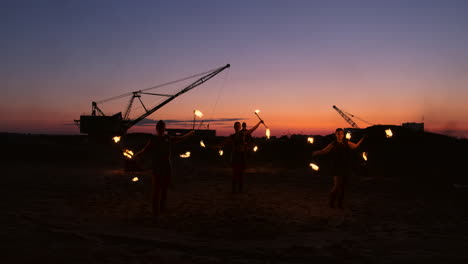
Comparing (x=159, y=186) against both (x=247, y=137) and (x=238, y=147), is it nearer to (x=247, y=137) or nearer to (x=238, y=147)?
(x=238, y=147)

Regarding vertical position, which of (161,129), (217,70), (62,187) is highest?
(217,70)

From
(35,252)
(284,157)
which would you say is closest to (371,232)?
(35,252)

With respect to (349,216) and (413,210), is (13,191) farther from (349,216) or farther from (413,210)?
(413,210)

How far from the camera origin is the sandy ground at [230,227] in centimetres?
484

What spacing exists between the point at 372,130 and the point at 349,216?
13.4 meters

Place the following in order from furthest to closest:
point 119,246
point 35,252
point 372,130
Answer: point 372,130 < point 119,246 < point 35,252

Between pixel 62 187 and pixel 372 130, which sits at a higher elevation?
pixel 372 130

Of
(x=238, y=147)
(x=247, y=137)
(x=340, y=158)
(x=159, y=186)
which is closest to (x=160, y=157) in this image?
(x=159, y=186)

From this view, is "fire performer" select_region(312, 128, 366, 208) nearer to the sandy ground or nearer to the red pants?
the sandy ground

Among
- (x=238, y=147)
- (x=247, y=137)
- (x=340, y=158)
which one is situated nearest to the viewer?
(x=340, y=158)

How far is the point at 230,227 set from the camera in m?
6.60

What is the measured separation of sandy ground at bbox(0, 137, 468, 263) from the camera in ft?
15.9

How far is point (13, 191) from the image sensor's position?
10.1 metres

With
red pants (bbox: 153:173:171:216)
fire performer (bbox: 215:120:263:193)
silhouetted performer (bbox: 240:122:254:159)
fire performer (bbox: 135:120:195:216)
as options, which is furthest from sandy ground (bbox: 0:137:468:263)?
silhouetted performer (bbox: 240:122:254:159)
